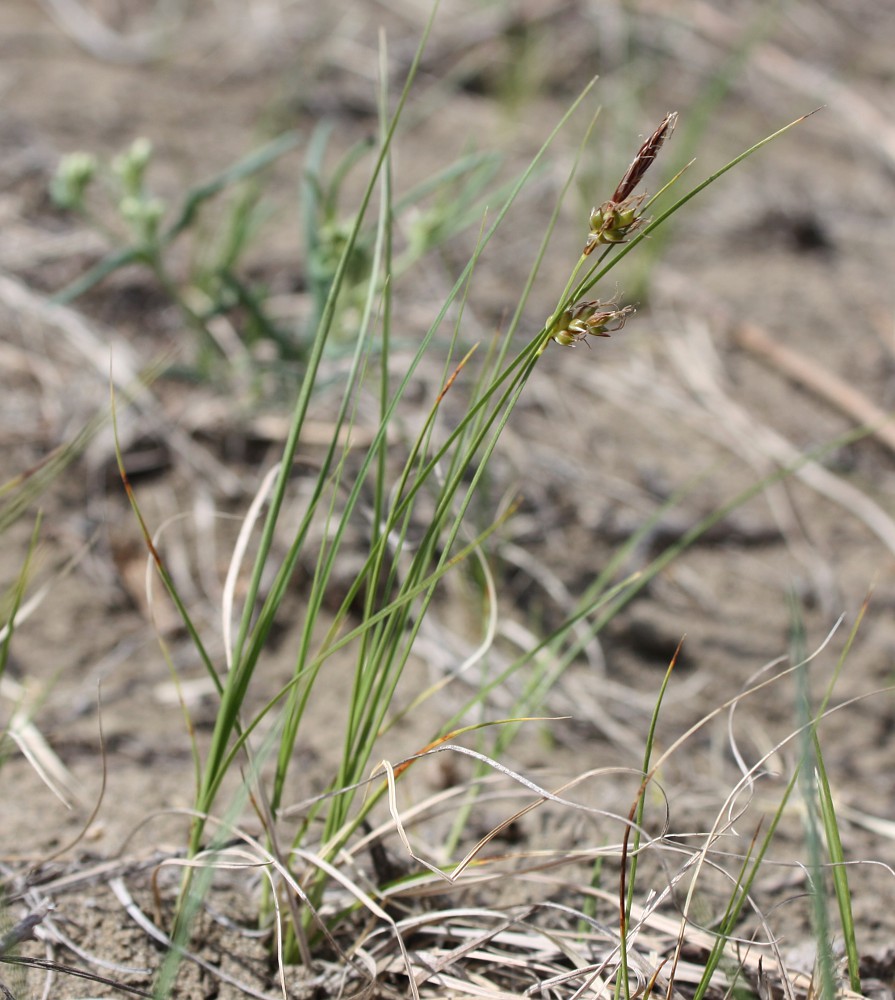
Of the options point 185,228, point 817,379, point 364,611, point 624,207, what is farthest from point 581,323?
point 817,379

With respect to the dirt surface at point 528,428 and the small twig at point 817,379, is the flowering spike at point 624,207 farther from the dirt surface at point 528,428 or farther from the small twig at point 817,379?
the small twig at point 817,379

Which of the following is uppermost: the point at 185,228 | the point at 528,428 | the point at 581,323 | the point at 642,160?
the point at 642,160

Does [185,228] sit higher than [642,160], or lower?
lower

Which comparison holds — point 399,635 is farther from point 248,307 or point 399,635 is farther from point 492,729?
point 248,307

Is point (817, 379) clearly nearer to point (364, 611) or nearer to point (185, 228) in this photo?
point (185, 228)

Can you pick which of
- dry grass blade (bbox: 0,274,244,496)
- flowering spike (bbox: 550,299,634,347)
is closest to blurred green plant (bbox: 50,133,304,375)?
dry grass blade (bbox: 0,274,244,496)

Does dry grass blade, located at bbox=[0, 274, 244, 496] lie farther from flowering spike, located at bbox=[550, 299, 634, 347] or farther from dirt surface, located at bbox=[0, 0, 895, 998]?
flowering spike, located at bbox=[550, 299, 634, 347]

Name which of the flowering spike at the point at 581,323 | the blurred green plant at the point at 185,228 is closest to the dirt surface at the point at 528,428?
the blurred green plant at the point at 185,228
